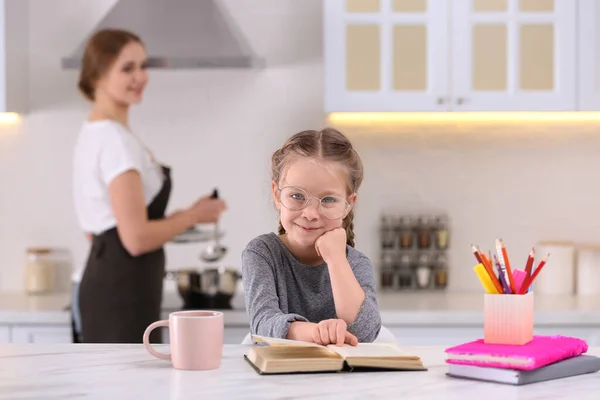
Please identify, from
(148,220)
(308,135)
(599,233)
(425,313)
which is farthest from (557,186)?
(308,135)

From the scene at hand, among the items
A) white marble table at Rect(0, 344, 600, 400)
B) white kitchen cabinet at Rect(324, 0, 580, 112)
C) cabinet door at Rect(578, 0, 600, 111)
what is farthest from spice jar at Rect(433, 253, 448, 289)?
white marble table at Rect(0, 344, 600, 400)

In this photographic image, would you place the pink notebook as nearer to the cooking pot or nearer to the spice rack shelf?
the cooking pot

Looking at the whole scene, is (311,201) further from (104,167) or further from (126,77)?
(126,77)

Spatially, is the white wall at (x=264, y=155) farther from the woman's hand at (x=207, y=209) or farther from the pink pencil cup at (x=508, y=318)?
the pink pencil cup at (x=508, y=318)

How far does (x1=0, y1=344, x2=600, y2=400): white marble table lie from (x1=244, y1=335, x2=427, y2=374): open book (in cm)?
1

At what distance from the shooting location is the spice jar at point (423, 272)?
11.6 ft

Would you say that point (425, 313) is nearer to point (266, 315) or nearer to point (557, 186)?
point (557, 186)

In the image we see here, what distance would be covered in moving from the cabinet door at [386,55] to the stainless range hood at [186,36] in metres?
0.32

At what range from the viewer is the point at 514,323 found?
4.57 feet

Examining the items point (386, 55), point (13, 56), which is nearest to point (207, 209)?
point (386, 55)

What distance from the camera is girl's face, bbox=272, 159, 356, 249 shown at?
70.1 inches

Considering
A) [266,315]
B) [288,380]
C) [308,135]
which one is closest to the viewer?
[288,380]

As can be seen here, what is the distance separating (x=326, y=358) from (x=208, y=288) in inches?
71.1

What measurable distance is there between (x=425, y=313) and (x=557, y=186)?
38.3 inches
